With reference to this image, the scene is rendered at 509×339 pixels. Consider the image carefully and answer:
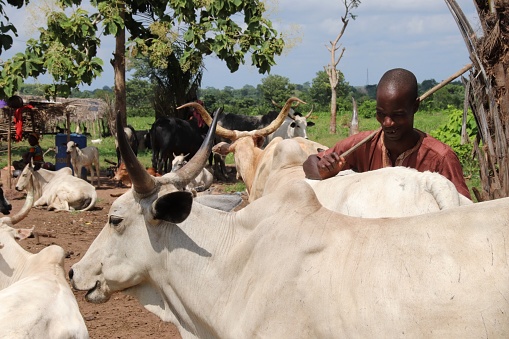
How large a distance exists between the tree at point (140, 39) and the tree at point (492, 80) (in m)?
10.3

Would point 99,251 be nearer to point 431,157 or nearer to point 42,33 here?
point 431,157

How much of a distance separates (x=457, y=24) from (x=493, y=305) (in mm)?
3327

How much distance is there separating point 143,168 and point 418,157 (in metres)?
1.54

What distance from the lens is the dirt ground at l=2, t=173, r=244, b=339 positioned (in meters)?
6.32

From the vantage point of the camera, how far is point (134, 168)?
3.34 m

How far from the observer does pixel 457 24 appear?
5359mm

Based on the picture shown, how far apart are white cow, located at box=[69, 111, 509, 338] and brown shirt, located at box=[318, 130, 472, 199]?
1.00m

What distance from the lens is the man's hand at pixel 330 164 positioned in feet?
13.6

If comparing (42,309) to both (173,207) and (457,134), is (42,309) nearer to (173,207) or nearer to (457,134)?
(173,207)

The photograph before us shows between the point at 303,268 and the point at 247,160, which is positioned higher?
the point at 303,268

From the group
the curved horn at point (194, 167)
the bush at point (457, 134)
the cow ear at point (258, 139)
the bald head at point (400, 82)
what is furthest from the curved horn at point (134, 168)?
the bush at point (457, 134)

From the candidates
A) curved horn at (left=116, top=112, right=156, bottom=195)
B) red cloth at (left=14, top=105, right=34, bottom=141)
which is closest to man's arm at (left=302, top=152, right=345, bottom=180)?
curved horn at (left=116, top=112, right=156, bottom=195)

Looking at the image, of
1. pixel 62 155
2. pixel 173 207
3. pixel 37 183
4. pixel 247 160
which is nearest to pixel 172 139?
pixel 62 155

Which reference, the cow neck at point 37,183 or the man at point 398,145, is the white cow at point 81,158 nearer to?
the cow neck at point 37,183
